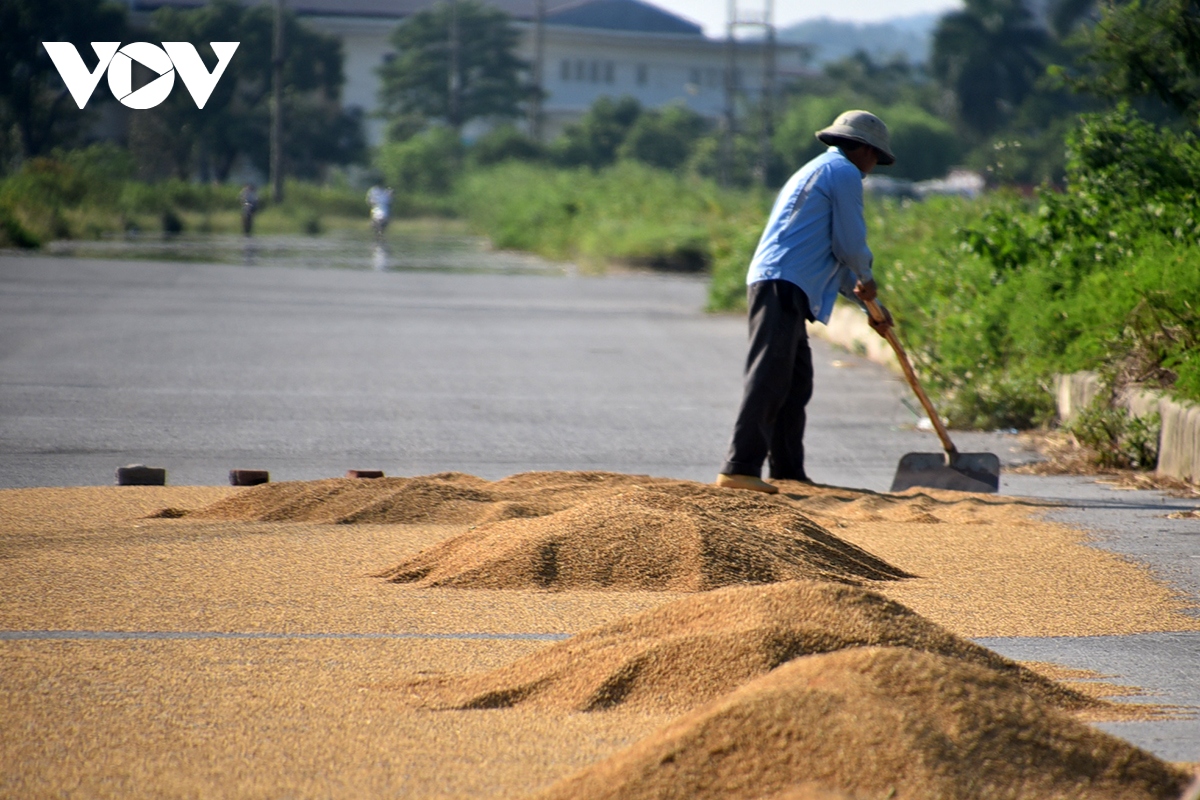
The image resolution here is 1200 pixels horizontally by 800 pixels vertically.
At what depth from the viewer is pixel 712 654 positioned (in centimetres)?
386

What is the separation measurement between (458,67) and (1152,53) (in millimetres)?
69091

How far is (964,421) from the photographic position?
33.3 feet

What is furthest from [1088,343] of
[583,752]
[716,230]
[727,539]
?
[716,230]

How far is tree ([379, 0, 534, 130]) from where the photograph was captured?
249ft

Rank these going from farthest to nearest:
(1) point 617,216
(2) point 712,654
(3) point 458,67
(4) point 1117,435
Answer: (3) point 458,67 < (1) point 617,216 < (4) point 1117,435 < (2) point 712,654

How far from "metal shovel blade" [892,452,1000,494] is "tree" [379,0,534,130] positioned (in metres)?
69.5

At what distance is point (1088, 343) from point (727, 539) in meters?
4.42

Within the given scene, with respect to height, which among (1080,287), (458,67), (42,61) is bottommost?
(1080,287)

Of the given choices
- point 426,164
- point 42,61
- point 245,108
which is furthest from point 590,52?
point 42,61

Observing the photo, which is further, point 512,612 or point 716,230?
point 716,230

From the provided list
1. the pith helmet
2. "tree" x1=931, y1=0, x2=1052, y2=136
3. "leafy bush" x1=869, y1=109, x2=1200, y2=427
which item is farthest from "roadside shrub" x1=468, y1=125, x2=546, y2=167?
the pith helmet

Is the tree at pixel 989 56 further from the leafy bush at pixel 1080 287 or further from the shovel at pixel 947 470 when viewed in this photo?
the shovel at pixel 947 470

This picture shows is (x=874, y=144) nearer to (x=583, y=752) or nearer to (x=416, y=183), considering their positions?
(x=583, y=752)

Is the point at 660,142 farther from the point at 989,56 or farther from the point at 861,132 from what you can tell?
the point at 861,132
